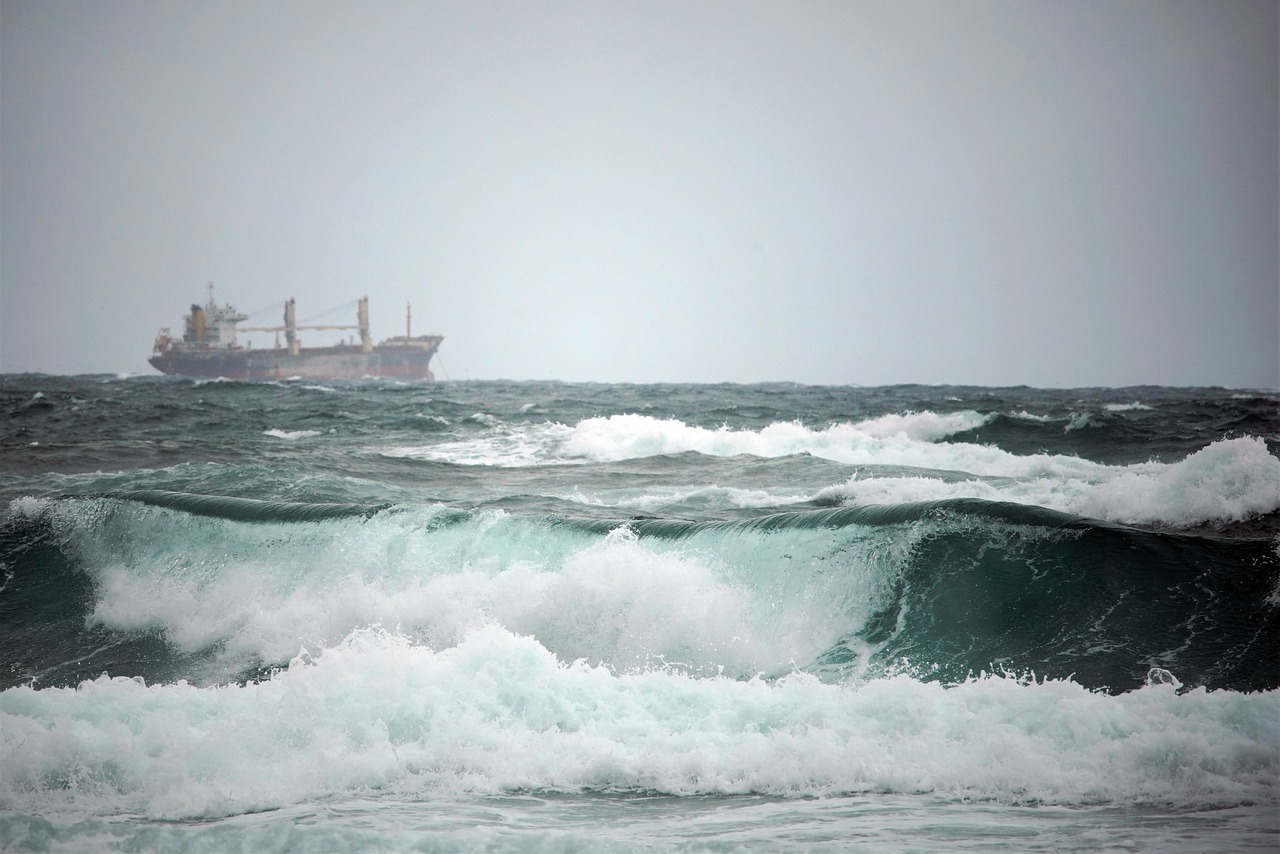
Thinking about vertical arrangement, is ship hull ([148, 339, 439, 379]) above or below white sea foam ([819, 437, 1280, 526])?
above

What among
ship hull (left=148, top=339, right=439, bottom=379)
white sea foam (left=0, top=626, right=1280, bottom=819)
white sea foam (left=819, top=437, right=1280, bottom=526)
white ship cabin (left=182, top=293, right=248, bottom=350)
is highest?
white ship cabin (left=182, top=293, right=248, bottom=350)

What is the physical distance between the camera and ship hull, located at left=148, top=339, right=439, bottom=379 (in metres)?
79.1

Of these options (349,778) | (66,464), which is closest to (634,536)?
(349,778)

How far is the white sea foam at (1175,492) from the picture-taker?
9.56m

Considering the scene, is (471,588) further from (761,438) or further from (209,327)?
(209,327)

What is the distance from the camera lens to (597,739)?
4715 mm

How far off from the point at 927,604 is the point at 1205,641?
2.04 metres

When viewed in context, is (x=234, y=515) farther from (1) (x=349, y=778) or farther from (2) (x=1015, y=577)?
(2) (x=1015, y=577)

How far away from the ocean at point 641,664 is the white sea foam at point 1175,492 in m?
0.05

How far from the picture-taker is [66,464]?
14312mm

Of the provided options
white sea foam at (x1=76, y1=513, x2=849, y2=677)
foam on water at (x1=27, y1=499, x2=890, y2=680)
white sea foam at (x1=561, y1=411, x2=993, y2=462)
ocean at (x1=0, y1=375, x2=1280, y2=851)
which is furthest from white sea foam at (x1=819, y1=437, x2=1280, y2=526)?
white sea foam at (x1=561, y1=411, x2=993, y2=462)

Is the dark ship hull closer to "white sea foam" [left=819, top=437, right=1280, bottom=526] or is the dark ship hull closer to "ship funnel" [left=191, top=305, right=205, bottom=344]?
"ship funnel" [left=191, top=305, right=205, bottom=344]

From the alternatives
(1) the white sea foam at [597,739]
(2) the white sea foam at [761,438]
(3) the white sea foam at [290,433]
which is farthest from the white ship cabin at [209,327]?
(1) the white sea foam at [597,739]

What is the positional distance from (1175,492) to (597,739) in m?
8.68
